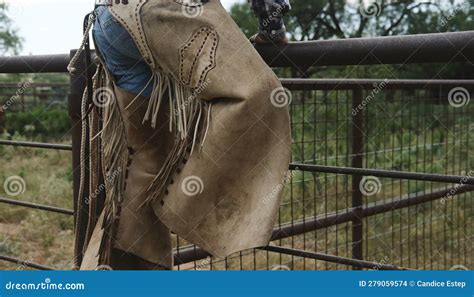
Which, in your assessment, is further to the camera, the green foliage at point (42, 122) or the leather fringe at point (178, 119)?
the green foliage at point (42, 122)

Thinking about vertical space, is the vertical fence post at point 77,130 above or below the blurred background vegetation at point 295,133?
below

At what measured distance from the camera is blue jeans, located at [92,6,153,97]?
1225 millimetres

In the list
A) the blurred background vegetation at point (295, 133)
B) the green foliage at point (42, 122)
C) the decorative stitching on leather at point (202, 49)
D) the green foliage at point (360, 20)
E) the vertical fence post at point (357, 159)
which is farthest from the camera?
the green foliage at point (360, 20)

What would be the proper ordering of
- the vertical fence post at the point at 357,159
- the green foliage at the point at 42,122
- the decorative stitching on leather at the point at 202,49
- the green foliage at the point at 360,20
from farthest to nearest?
the green foliage at the point at 360,20
the green foliage at the point at 42,122
the vertical fence post at the point at 357,159
the decorative stitching on leather at the point at 202,49

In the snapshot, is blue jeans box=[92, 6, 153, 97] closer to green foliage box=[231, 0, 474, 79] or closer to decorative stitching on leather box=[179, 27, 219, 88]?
decorative stitching on leather box=[179, 27, 219, 88]

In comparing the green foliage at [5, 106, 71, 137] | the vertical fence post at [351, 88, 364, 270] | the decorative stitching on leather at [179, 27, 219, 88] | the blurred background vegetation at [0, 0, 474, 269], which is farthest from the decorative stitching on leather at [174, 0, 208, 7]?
the green foliage at [5, 106, 71, 137]

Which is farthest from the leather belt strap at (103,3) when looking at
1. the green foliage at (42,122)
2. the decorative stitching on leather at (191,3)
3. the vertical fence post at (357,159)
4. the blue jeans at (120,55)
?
the green foliage at (42,122)

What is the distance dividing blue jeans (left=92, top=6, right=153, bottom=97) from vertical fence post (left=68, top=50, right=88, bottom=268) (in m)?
0.23

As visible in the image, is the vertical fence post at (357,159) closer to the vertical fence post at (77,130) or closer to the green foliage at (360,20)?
the vertical fence post at (77,130)

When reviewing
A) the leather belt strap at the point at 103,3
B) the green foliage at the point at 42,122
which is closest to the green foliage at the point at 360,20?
the green foliage at the point at 42,122

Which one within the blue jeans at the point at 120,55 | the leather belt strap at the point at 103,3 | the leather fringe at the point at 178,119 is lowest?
the leather fringe at the point at 178,119

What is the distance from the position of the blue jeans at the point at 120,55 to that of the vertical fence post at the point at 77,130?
232 mm

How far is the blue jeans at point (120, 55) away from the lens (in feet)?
4.02

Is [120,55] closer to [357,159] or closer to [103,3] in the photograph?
[103,3]
